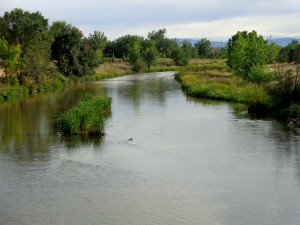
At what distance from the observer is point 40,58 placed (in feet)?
184

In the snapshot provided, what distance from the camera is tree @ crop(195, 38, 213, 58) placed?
15588 centimetres

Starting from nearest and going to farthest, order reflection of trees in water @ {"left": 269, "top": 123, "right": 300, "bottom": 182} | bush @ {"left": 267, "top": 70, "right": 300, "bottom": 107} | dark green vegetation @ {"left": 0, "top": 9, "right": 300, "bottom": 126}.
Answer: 1. reflection of trees in water @ {"left": 269, "top": 123, "right": 300, "bottom": 182}
2. bush @ {"left": 267, "top": 70, "right": 300, "bottom": 107}
3. dark green vegetation @ {"left": 0, "top": 9, "right": 300, "bottom": 126}

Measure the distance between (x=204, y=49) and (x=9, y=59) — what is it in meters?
113

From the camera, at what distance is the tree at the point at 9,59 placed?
49219mm

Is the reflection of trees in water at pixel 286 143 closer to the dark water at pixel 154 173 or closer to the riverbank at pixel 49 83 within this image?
the dark water at pixel 154 173

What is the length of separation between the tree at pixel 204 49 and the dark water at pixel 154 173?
127088 mm

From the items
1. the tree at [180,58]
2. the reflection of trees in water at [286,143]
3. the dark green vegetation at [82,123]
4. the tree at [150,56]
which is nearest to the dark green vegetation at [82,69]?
the reflection of trees in water at [286,143]

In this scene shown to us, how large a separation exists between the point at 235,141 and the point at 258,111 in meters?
9.84

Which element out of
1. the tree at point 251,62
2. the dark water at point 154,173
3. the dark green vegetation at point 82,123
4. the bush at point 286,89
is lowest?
the dark water at point 154,173

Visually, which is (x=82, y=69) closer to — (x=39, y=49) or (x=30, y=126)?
(x=39, y=49)

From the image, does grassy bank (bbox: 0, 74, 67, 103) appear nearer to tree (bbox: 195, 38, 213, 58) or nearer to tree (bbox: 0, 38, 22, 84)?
tree (bbox: 0, 38, 22, 84)

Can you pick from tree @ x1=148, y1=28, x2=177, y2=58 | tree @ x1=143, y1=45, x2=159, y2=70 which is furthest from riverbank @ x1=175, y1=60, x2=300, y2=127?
tree @ x1=148, y1=28, x2=177, y2=58

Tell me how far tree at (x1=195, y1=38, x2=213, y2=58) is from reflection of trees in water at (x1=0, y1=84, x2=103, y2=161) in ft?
376


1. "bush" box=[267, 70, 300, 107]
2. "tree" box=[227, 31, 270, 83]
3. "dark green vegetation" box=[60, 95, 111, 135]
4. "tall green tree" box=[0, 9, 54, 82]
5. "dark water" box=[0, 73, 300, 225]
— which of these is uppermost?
"tall green tree" box=[0, 9, 54, 82]
